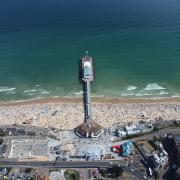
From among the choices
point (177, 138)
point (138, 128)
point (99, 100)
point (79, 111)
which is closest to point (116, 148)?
point (138, 128)

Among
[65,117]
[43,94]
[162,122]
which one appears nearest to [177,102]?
[162,122]

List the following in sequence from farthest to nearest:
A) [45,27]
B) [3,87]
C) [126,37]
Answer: [45,27], [126,37], [3,87]

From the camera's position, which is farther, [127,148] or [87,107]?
[87,107]

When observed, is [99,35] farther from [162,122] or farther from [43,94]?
[162,122]

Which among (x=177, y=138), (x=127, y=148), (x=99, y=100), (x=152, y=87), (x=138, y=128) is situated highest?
(x=152, y=87)

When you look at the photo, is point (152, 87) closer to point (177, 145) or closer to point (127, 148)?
point (177, 145)

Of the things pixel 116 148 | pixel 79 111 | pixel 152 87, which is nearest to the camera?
pixel 116 148

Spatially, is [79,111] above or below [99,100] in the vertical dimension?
below

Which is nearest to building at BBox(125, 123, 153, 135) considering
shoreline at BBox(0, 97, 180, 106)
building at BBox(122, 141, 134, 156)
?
building at BBox(122, 141, 134, 156)
